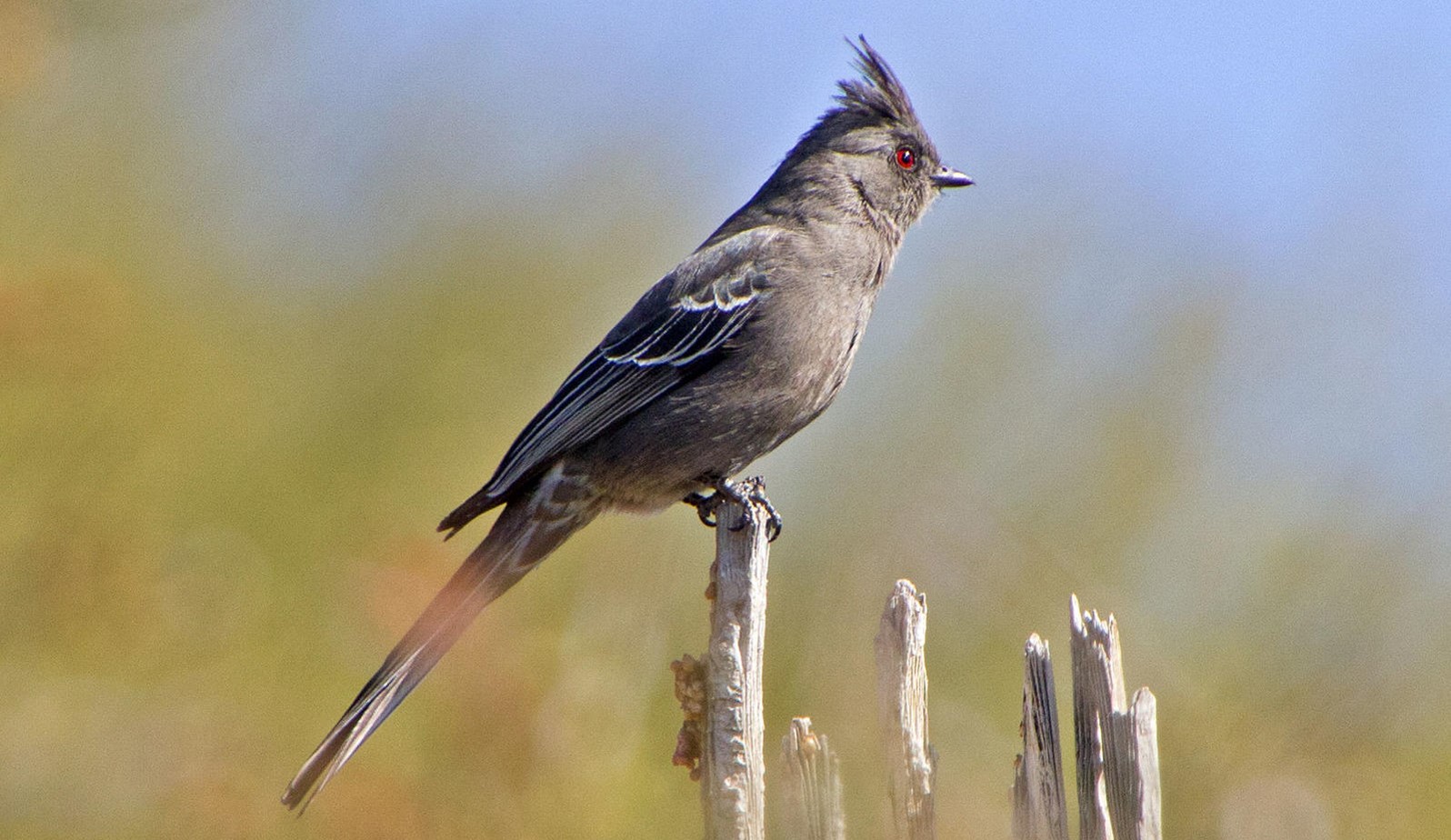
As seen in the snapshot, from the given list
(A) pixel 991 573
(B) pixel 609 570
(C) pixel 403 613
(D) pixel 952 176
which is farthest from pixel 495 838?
(D) pixel 952 176

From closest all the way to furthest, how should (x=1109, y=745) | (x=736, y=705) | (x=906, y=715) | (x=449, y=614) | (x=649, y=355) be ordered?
(x=1109, y=745) → (x=906, y=715) → (x=736, y=705) → (x=449, y=614) → (x=649, y=355)

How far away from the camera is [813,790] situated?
326 cm

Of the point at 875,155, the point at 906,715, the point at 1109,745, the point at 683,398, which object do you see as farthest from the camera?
the point at 875,155

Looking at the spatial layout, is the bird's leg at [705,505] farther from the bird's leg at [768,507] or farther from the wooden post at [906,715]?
the wooden post at [906,715]

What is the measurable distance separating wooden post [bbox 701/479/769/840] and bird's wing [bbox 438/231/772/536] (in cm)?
154

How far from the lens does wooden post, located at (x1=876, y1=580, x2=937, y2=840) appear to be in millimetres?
3133

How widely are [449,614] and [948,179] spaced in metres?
3.14

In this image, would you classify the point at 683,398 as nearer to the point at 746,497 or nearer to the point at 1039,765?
the point at 746,497

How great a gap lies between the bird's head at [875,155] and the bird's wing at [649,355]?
2.35ft

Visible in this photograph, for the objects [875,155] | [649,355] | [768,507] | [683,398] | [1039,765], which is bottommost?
[1039,765]

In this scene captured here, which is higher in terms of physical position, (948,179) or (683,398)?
(948,179)

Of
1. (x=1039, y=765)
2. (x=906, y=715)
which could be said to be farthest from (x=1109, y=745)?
(x=906, y=715)

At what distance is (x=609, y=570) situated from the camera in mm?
6406

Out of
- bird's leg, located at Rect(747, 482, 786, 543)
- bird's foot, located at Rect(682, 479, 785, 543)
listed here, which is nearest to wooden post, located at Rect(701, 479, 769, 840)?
bird's foot, located at Rect(682, 479, 785, 543)
